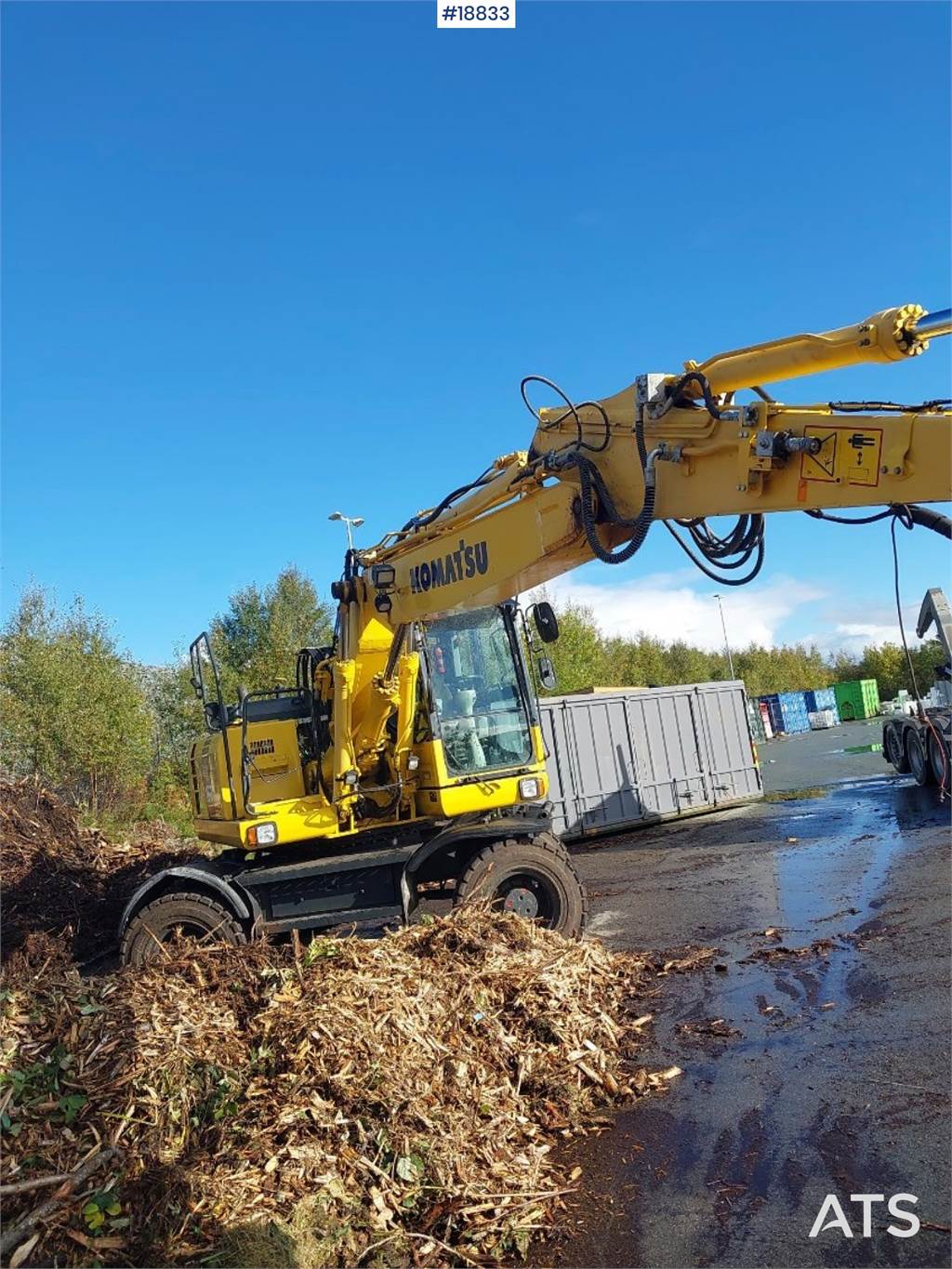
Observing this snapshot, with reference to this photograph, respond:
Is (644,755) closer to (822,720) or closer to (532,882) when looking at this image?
(532,882)

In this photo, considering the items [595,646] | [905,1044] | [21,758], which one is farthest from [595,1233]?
[595,646]

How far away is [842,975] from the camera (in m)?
7.21

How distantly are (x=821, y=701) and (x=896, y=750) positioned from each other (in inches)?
1615

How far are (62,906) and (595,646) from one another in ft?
103

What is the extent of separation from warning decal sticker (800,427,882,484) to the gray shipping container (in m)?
12.0

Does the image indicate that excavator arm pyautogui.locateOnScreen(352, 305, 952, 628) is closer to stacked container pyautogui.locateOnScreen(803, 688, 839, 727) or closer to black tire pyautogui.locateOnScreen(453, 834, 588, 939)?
black tire pyautogui.locateOnScreen(453, 834, 588, 939)

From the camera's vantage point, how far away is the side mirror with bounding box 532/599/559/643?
8484mm

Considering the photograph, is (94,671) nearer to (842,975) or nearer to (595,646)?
(842,975)

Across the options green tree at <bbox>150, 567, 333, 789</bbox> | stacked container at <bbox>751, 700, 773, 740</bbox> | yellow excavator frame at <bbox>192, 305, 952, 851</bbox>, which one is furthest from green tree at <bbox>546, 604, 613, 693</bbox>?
yellow excavator frame at <bbox>192, 305, 952, 851</bbox>

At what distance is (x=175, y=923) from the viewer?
8.38m

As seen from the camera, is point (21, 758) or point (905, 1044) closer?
point (905, 1044)

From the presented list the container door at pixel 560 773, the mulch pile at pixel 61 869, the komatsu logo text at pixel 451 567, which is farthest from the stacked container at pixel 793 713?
the komatsu logo text at pixel 451 567

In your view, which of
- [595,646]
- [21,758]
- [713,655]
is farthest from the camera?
[713,655]

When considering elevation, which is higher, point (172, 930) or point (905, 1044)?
point (172, 930)
